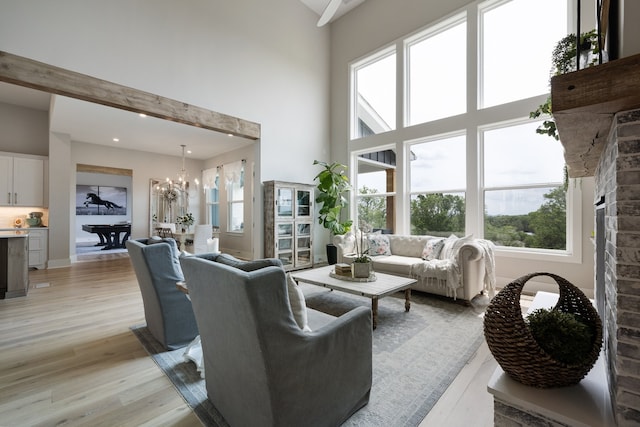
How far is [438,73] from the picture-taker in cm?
510

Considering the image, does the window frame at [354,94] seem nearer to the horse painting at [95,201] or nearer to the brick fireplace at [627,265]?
the brick fireplace at [627,265]

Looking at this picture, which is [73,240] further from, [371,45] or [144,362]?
[371,45]

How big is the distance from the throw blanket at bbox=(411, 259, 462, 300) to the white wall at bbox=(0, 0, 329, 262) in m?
3.11

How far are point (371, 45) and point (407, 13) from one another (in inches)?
34.1

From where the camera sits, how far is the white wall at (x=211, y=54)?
10.6 feet

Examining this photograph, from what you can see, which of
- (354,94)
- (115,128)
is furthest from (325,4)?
(115,128)

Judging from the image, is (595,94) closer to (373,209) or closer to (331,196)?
(331,196)

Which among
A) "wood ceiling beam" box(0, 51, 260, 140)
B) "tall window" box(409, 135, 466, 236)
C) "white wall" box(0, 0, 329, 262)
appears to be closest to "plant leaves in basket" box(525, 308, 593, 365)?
"tall window" box(409, 135, 466, 236)

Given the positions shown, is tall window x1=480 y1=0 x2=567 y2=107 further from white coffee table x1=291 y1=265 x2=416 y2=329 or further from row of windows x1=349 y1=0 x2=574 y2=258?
white coffee table x1=291 y1=265 x2=416 y2=329

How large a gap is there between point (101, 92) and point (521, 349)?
4685mm

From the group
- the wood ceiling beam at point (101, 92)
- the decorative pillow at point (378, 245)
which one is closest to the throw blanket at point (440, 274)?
the decorative pillow at point (378, 245)

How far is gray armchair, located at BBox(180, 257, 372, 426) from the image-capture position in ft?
3.60

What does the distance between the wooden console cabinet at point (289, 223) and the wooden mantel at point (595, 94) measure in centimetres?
459

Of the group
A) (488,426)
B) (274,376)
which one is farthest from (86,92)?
(488,426)
